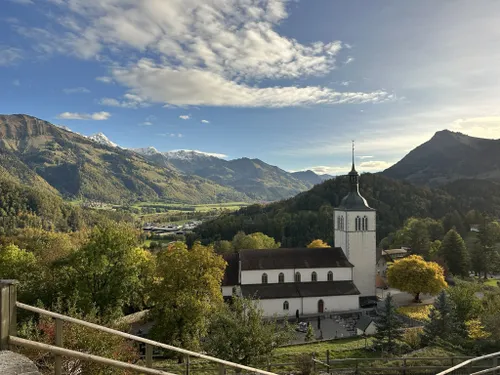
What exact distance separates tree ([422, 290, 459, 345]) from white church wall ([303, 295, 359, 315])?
1439 cm

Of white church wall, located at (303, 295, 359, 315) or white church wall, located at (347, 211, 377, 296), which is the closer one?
white church wall, located at (303, 295, 359, 315)

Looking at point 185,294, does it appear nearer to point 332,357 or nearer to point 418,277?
point 332,357

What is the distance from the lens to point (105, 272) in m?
27.8

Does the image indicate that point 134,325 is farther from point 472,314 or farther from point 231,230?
point 231,230

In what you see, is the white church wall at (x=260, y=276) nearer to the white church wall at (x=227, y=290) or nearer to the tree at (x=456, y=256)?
the white church wall at (x=227, y=290)

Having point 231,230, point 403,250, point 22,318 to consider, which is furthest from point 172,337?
point 231,230

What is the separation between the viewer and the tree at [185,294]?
76.3ft

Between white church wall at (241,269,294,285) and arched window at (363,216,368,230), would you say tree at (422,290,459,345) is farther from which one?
arched window at (363,216,368,230)

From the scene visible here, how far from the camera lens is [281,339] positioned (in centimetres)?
1773

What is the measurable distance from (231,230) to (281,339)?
91325mm

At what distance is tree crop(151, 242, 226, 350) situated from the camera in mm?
23250

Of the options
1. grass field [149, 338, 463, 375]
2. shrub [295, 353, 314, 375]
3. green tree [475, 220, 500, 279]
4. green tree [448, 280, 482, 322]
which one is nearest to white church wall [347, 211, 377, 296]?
green tree [448, 280, 482, 322]

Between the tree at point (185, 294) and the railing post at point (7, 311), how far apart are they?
1978 cm

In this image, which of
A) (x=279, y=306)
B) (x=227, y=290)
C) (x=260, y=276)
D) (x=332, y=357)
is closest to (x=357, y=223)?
(x=260, y=276)
